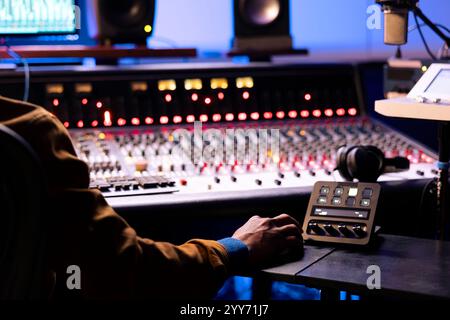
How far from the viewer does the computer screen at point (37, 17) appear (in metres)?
2.51

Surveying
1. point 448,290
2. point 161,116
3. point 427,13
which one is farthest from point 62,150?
point 427,13

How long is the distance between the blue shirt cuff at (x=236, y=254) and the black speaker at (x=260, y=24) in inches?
52.9

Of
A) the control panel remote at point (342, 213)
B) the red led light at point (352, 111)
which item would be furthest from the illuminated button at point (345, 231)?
the red led light at point (352, 111)

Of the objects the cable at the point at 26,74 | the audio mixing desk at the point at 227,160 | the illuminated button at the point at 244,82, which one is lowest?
the audio mixing desk at the point at 227,160

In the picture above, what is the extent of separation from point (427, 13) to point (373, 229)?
1.86 metres

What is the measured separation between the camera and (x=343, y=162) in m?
2.06

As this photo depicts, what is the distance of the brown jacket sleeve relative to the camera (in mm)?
1212

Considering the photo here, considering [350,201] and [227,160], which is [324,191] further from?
[227,160]

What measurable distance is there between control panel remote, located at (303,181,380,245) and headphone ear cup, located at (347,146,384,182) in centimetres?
24

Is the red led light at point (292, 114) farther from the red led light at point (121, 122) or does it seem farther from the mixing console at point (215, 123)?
the red led light at point (121, 122)

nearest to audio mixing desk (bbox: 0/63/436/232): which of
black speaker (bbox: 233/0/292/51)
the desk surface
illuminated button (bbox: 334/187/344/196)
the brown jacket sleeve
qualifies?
black speaker (bbox: 233/0/292/51)

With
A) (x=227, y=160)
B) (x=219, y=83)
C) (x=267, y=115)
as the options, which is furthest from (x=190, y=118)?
(x=227, y=160)

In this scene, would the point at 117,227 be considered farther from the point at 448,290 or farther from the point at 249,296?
the point at 249,296

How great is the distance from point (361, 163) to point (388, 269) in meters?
0.51
